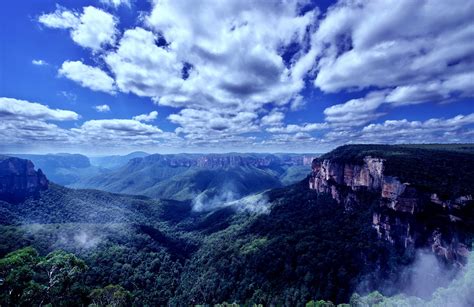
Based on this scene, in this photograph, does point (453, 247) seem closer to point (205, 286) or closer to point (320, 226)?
point (320, 226)

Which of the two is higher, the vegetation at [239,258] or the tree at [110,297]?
the tree at [110,297]

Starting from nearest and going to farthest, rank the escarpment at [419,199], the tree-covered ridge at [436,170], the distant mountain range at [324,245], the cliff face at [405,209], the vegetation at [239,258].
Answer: the escarpment at [419,199] < the cliff face at [405,209] < the distant mountain range at [324,245] < the tree-covered ridge at [436,170] < the vegetation at [239,258]

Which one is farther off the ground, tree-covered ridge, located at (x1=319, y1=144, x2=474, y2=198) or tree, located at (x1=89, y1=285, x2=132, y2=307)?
tree-covered ridge, located at (x1=319, y1=144, x2=474, y2=198)

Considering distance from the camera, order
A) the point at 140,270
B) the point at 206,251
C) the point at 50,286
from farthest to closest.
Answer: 1. the point at 206,251
2. the point at 140,270
3. the point at 50,286

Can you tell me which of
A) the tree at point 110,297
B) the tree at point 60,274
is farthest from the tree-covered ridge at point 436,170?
the tree at point 60,274

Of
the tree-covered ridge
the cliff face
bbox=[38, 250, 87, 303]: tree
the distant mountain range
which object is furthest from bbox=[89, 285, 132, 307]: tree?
the tree-covered ridge

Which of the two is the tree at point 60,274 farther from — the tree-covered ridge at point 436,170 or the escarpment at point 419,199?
the tree-covered ridge at point 436,170

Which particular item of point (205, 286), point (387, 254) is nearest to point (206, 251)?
point (205, 286)

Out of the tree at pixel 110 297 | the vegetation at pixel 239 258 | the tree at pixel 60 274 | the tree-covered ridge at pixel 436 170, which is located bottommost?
the vegetation at pixel 239 258

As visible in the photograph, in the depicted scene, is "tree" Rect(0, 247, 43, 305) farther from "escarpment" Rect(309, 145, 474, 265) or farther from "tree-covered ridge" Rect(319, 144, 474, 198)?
"tree-covered ridge" Rect(319, 144, 474, 198)
